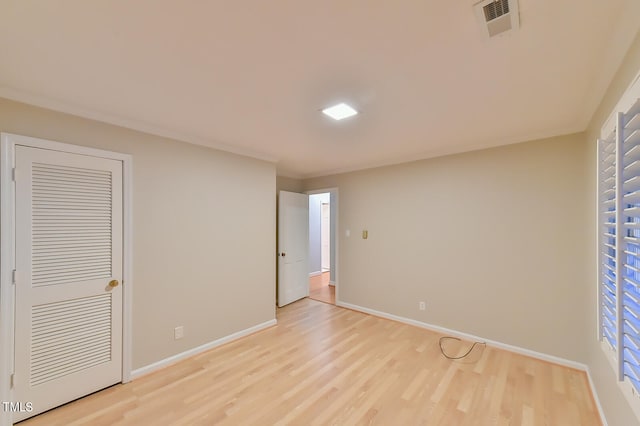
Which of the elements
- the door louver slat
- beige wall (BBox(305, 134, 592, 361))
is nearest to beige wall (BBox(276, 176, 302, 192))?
beige wall (BBox(305, 134, 592, 361))

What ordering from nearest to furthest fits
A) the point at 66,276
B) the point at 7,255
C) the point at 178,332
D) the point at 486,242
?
the point at 7,255 → the point at 66,276 → the point at 178,332 → the point at 486,242

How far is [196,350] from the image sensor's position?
2949mm

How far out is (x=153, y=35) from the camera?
135cm

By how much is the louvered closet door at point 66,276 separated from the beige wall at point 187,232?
0.18m

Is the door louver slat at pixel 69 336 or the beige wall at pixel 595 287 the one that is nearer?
the beige wall at pixel 595 287

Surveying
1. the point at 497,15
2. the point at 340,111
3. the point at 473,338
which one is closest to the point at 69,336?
the point at 340,111

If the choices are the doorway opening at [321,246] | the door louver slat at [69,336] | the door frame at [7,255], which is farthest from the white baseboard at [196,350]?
the doorway opening at [321,246]

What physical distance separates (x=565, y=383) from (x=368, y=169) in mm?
3377

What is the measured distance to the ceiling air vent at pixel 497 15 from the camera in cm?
115

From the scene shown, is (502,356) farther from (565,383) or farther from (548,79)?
(548,79)

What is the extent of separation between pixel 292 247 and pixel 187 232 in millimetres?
2178

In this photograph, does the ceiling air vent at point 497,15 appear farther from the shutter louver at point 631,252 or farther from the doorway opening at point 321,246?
the doorway opening at point 321,246

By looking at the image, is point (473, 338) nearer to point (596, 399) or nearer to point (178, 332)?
point (596, 399)

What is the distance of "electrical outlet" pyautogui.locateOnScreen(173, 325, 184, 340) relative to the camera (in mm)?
2791
